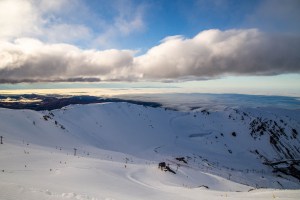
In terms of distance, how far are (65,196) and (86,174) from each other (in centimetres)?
804

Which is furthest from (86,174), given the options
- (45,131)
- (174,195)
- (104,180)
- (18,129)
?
(45,131)

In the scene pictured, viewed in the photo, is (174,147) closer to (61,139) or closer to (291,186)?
(291,186)

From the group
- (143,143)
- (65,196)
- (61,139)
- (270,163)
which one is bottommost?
(270,163)

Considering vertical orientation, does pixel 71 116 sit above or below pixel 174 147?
above

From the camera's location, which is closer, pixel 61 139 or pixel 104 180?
pixel 104 180

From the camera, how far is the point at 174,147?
4021 inches

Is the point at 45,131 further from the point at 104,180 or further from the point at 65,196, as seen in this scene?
the point at 65,196

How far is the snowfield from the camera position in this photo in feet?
57.3

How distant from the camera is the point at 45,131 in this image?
60.0 metres

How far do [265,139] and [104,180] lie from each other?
169 m

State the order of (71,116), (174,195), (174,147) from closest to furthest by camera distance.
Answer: (174,195) < (71,116) < (174,147)

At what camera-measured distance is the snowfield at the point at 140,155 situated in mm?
17469

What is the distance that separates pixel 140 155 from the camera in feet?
251

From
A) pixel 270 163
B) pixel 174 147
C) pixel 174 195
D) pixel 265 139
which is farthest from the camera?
pixel 265 139
